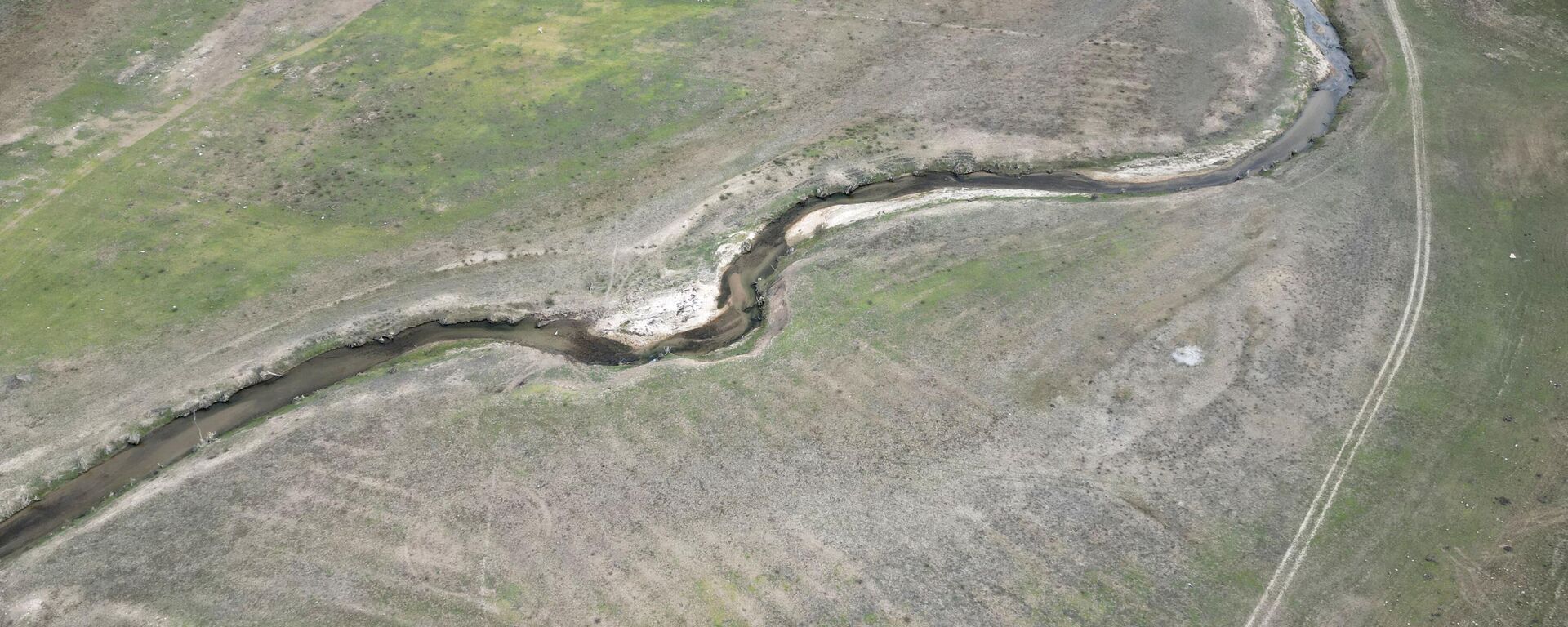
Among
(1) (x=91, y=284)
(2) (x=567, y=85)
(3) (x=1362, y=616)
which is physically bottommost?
(3) (x=1362, y=616)

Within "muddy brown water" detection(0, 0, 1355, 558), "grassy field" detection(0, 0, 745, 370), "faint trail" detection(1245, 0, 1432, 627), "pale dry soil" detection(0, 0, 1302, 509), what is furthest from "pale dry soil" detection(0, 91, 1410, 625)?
"grassy field" detection(0, 0, 745, 370)

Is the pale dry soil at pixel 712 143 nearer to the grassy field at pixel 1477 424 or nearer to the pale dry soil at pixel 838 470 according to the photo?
the pale dry soil at pixel 838 470

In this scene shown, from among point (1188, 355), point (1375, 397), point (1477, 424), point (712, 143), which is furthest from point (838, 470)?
point (712, 143)

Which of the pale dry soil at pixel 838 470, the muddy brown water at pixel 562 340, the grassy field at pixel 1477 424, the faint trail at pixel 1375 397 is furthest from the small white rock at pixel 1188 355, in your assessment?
the muddy brown water at pixel 562 340

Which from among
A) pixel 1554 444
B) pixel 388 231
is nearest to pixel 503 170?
Result: pixel 388 231

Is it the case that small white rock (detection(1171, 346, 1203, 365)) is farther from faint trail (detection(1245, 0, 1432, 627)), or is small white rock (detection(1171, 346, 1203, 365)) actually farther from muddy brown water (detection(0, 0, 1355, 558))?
muddy brown water (detection(0, 0, 1355, 558))

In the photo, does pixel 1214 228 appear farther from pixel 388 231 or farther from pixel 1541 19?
pixel 388 231
